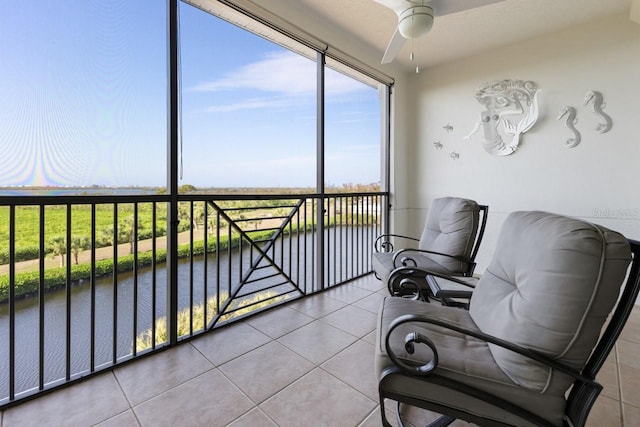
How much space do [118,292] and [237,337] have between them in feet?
2.69

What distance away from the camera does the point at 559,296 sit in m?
0.90

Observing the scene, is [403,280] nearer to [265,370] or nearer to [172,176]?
[265,370]

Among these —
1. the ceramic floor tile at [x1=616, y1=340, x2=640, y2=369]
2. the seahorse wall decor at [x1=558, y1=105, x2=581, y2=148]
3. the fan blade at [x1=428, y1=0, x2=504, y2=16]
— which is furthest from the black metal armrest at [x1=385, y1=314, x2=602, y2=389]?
the seahorse wall decor at [x1=558, y1=105, x2=581, y2=148]

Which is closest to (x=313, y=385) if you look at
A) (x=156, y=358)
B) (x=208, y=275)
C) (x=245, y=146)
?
(x=156, y=358)

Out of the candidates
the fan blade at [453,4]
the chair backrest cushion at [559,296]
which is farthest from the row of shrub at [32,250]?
the fan blade at [453,4]

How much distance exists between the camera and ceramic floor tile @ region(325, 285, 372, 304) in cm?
279

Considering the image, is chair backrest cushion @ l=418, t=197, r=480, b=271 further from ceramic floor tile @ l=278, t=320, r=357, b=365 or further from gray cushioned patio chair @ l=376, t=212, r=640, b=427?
gray cushioned patio chair @ l=376, t=212, r=640, b=427

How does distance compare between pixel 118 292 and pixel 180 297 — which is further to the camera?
pixel 180 297

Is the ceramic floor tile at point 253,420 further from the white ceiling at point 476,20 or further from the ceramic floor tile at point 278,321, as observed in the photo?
the white ceiling at point 476,20

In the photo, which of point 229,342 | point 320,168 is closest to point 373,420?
point 229,342

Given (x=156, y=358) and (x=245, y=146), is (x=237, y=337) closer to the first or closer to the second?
(x=156, y=358)

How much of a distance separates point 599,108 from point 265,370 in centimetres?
378

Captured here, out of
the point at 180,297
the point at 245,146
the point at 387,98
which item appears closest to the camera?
the point at 180,297

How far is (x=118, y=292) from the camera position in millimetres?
1835
